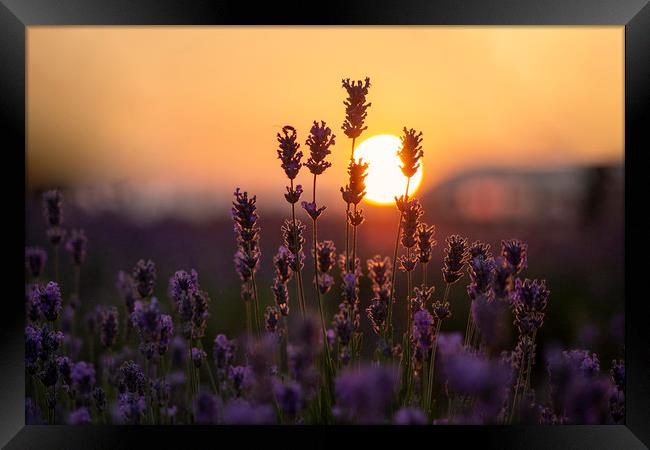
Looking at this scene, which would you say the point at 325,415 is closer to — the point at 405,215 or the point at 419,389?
the point at 419,389

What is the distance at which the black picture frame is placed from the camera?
2.52m

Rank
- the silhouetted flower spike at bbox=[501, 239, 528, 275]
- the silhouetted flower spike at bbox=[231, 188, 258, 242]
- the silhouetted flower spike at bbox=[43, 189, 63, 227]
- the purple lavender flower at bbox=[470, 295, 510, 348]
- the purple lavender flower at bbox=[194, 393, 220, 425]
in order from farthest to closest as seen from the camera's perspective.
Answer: the silhouetted flower spike at bbox=[43, 189, 63, 227] < the silhouetted flower spike at bbox=[231, 188, 258, 242] < the silhouetted flower spike at bbox=[501, 239, 528, 275] < the purple lavender flower at bbox=[194, 393, 220, 425] < the purple lavender flower at bbox=[470, 295, 510, 348]

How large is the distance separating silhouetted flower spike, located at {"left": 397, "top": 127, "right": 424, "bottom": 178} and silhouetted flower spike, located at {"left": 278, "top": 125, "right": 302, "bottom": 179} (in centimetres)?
33

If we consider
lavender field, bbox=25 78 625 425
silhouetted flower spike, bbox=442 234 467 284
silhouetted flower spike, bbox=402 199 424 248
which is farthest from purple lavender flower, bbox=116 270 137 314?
silhouetted flower spike, bbox=442 234 467 284

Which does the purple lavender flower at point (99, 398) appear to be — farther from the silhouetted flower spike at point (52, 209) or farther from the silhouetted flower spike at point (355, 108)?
the silhouetted flower spike at point (355, 108)

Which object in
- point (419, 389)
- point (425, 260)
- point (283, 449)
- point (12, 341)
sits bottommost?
point (283, 449)

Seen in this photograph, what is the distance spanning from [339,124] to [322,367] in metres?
0.83

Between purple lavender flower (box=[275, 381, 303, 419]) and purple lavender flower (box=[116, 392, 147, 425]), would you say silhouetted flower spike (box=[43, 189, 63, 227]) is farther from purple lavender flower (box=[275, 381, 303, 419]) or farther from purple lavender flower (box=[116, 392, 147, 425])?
purple lavender flower (box=[275, 381, 303, 419])

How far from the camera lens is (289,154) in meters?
2.42

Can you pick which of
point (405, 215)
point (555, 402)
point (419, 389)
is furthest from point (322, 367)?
point (555, 402)

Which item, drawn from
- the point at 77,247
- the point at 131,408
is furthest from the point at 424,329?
the point at 77,247

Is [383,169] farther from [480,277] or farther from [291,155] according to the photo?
[480,277]

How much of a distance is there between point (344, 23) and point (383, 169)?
83cm

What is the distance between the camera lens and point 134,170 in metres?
3.78
